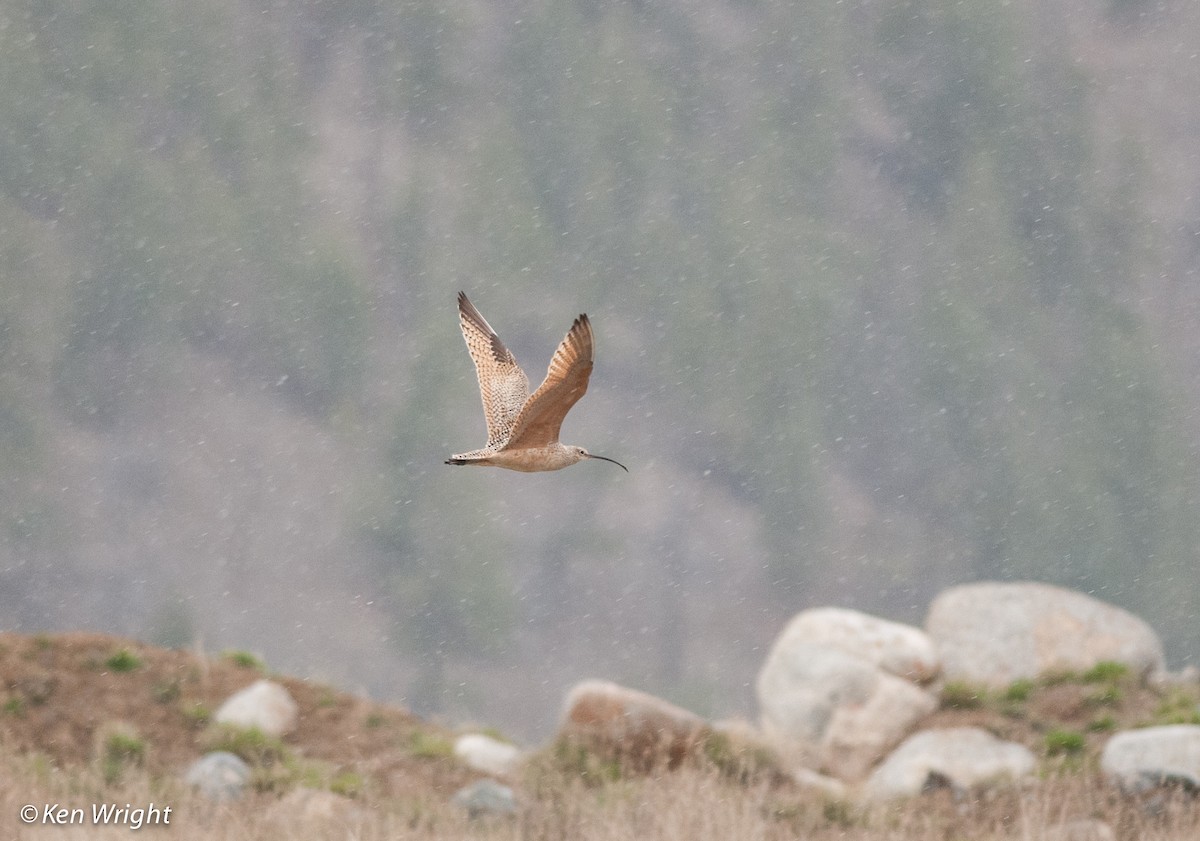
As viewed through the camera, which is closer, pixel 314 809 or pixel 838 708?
pixel 314 809

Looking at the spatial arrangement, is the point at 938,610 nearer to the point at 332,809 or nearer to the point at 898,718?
the point at 898,718

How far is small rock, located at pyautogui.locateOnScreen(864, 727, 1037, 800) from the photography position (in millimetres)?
15156

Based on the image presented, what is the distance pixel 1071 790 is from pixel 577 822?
5395 millimetres

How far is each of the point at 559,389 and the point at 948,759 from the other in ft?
43.2

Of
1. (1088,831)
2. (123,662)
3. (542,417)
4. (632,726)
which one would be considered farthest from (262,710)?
(542,417)

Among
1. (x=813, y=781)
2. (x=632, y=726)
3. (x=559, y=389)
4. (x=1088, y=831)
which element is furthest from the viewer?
(x=813, y=781)

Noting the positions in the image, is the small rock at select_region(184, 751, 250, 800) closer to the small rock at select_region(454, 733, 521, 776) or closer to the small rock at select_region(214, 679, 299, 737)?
the small rock at select_region(214, 679, 299, 737)

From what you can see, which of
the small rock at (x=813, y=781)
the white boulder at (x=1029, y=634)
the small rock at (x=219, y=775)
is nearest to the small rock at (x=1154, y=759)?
the small rock at (x=813, y=781)

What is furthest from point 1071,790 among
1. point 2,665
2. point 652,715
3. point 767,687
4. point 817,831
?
point 2,665

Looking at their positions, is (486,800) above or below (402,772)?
below

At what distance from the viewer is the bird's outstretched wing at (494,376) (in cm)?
505

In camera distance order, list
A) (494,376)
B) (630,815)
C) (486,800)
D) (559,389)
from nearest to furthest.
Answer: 1. (559,389)
2. (494,376)
3. (630,815)
4. (486,800)

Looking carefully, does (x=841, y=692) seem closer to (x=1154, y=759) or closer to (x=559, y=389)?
(x=1154, y=759)

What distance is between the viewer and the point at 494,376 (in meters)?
5.68
